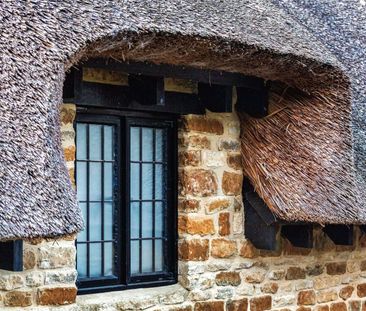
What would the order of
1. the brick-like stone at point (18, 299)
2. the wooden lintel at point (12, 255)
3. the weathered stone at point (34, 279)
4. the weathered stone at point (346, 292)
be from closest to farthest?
the wooden lintel at point (12, 255)
the brick-like stone at point (18, 299)
the weathered stone at point (34, 279)
the weathered stone at point (346, 292)

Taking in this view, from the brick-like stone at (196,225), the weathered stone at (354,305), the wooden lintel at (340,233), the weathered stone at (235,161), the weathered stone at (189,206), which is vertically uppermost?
the weathered stone at (235,161)

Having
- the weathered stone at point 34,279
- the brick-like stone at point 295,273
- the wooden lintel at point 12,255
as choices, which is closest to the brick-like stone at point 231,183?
the brick-like stone at point 295,273

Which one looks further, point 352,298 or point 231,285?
point 352,298

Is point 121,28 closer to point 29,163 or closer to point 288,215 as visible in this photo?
point 29,163

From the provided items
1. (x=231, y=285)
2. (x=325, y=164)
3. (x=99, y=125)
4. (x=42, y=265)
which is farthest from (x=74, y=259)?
(x=325, y=164)

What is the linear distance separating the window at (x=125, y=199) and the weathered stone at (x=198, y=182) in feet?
0.33

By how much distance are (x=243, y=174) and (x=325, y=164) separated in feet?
1.80

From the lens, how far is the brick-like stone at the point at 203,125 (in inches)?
213

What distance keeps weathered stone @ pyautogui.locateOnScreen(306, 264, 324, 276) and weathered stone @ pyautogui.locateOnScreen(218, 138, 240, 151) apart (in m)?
1.11

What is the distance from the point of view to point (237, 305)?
5.61 metres

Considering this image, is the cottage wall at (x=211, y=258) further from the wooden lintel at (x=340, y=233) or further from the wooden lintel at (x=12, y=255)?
the wooden lintel at (x=12, y=255)

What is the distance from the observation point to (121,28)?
4324 millimetres

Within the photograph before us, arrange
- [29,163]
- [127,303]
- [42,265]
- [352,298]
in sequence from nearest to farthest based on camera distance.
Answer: [29,163]
[42,265]
[127,303]
[352,298]

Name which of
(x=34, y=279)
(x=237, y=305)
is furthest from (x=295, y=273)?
(x=34, y=279)
